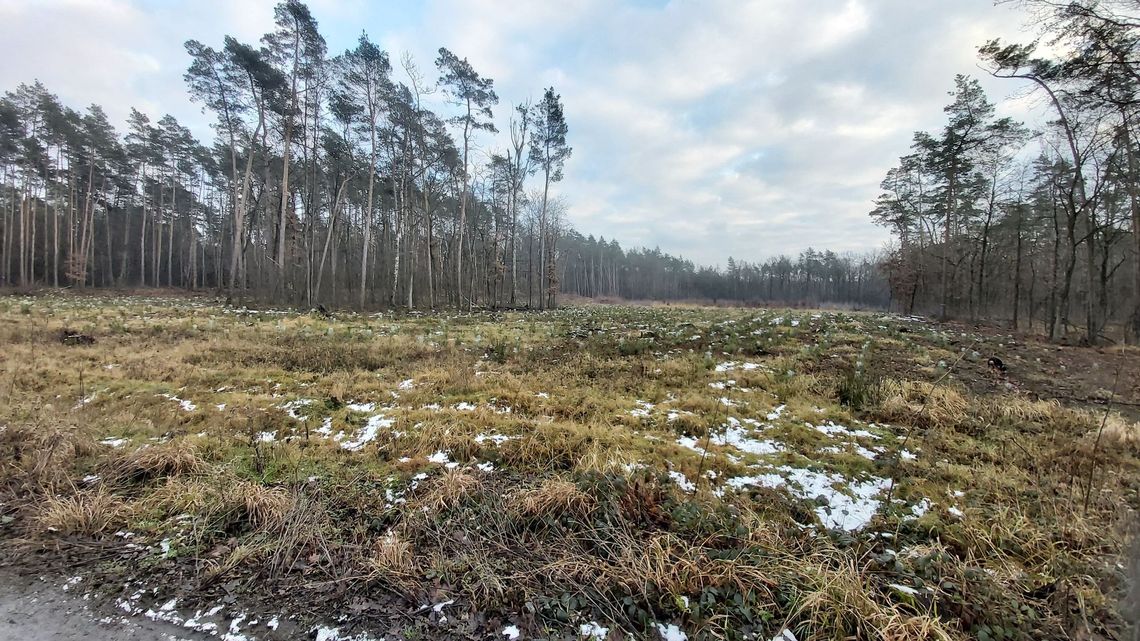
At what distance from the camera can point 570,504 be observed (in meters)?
3.49

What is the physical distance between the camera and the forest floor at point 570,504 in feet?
8.23

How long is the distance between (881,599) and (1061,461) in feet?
12.6

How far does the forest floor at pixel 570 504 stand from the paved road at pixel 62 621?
5 centimetres

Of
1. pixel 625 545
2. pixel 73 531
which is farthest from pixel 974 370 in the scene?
pixel 73 531

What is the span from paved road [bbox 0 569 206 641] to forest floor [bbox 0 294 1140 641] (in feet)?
0.18

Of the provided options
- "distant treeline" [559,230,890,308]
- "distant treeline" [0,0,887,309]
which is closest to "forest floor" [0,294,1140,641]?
"distant treeline" [0,0,887,309]

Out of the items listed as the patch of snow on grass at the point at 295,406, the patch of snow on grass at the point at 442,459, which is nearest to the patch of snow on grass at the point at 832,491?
the patch of snow on grass at the point at 442,459

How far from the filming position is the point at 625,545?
9.75 feet

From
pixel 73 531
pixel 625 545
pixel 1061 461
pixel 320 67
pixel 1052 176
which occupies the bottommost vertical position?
pixel 73 531

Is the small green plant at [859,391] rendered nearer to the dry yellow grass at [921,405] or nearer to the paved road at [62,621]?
the dry yellow grass at [921,405]

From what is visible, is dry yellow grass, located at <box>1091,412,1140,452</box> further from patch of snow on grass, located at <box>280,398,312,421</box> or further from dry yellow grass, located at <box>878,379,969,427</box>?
patch of snow on grass, located at <box>280,398,312,421</box>

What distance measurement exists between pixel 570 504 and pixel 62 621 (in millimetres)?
3167

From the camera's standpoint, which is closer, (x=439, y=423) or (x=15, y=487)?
(x=15, y=487)

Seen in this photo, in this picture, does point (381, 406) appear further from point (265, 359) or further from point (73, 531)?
point (265, 359)
